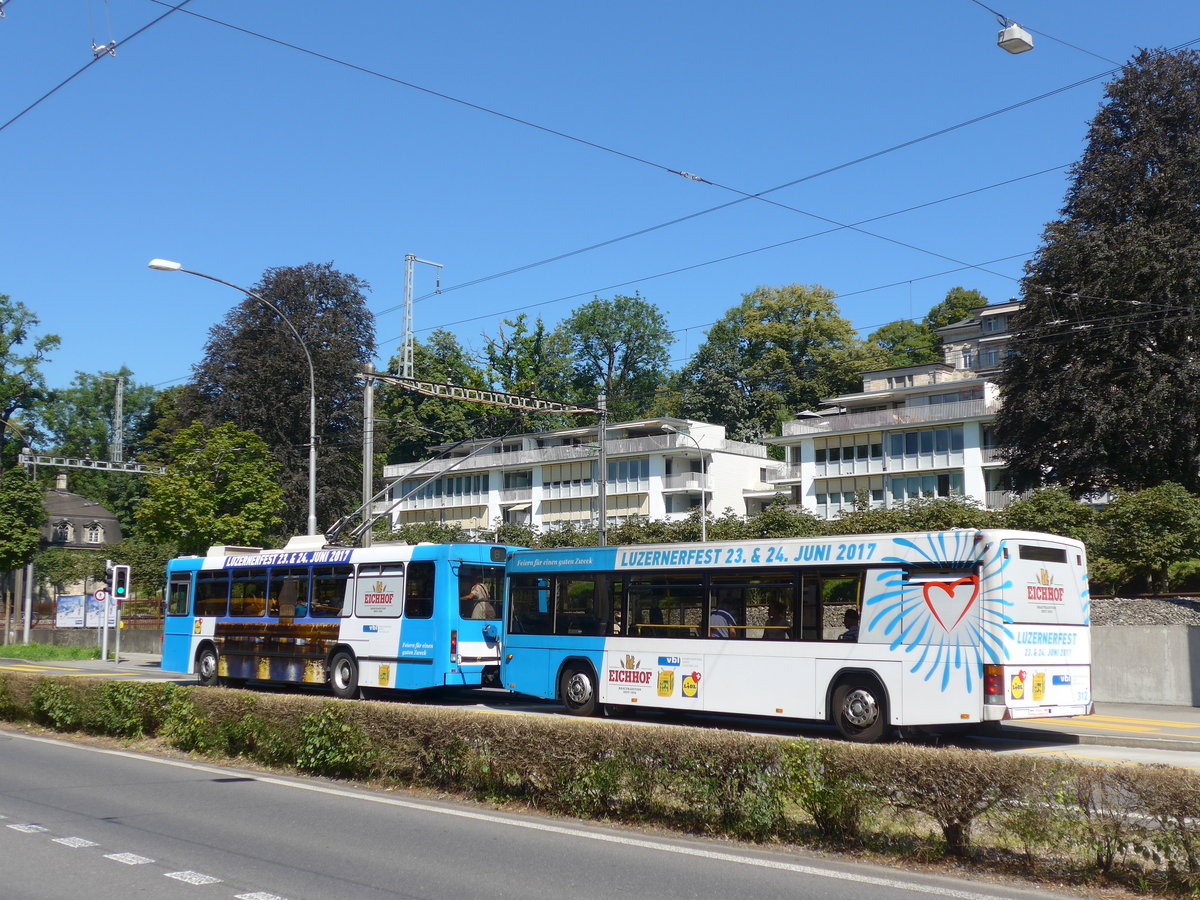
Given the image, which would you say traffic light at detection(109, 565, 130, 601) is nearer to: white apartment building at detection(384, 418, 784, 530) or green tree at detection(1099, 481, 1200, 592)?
green tree at detection(1099, 481, 1200, 592)

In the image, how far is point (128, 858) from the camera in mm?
8461

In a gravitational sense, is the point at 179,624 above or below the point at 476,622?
below

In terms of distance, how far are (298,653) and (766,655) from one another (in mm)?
11091

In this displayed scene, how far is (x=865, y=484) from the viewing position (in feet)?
229

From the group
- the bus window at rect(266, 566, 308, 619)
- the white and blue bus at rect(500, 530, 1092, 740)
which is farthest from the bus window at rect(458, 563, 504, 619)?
Result: the bus window at rect(266, 566, 308, 619)

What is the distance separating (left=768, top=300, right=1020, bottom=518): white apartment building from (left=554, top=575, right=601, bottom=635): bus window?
44738 mm

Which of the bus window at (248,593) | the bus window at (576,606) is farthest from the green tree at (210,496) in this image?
the bus window at (576,606)

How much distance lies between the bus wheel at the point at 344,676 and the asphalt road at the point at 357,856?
403 inches

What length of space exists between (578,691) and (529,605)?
185 cm

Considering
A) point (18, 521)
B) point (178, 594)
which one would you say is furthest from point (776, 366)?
point (178, 594)

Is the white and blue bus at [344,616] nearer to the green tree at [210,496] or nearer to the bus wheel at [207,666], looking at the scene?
the bus wheel at [207,666]

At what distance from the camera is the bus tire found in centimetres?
2569

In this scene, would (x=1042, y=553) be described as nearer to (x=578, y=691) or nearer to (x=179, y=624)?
(x=578, y=691)

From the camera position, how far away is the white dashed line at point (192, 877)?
7695mm
